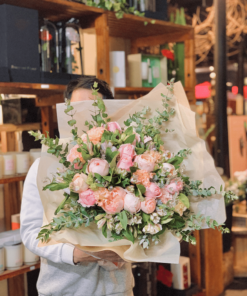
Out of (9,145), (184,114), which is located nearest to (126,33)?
(9,145)

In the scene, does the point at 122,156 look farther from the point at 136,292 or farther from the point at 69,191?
the point at 136,292

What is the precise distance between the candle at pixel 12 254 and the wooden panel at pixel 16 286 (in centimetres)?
45

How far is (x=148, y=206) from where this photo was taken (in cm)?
103

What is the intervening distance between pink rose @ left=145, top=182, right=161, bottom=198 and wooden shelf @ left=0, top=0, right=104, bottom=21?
4.51ft

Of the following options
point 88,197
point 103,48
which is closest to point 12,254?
point 88,197

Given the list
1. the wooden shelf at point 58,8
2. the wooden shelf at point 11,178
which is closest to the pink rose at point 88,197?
the wooden shelf at point 11,178

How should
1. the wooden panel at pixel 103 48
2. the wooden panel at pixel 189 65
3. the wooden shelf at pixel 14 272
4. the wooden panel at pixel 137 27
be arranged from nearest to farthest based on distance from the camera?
the wooden shelf at pixel 14 272 < the wooden panel at pixel 103 48 < the wooden panel at pixel 137 27 < the wooden panel at pixel 189 65

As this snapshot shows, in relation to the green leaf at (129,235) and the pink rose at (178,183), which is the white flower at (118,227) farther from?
the pink rose at (178,183)

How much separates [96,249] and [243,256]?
313cm

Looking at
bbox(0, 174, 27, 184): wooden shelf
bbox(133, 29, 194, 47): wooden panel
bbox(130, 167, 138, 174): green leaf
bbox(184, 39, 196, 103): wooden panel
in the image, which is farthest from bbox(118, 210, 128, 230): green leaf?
bbox(133, 29, 194, 47): wooden panel

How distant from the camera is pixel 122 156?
1.05m

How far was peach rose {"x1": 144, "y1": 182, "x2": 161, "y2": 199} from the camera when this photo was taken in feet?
3.45

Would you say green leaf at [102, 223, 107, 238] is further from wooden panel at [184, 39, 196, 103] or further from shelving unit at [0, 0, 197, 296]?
wooden panel at [184, 39, 196, 103]

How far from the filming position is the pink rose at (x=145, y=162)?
1.04 meters
